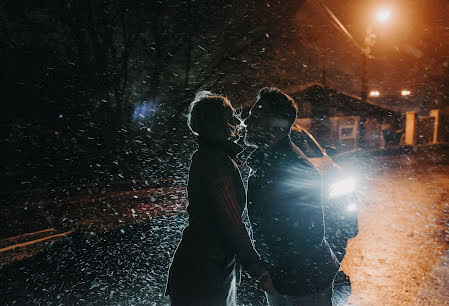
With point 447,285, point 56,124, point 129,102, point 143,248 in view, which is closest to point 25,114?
point 56,124

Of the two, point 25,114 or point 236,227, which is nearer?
point 236,227

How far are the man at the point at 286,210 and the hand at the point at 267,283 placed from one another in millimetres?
31

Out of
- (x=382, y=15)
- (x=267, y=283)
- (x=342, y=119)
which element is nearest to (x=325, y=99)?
(x=342, y=119)

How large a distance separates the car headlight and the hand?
2942mm

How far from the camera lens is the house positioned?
19109 mm

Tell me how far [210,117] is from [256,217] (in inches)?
26.8

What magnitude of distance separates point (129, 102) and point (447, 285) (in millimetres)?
12648

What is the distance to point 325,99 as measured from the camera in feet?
65.9

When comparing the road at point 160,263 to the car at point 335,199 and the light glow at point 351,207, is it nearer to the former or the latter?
the car at point 335,199

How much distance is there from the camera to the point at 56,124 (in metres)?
15.1

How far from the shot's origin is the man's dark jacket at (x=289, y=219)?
5.03 ft

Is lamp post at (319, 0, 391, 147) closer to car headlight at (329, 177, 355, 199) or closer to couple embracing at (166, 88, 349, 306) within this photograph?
car headlight at (329, 177, 355, 199)

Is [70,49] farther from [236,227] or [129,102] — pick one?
[236,227]

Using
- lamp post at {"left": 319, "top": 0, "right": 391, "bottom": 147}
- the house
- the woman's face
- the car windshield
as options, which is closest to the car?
the car windshield
